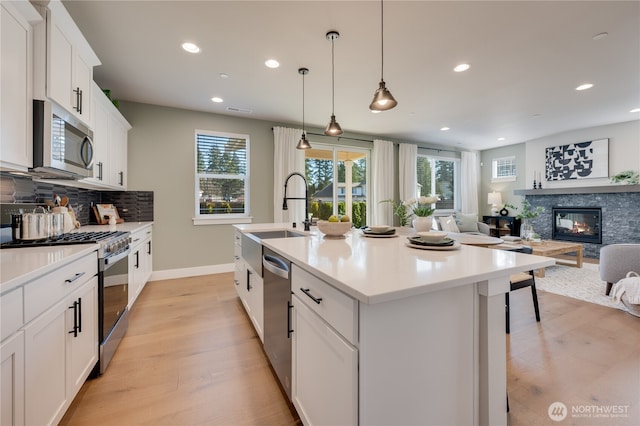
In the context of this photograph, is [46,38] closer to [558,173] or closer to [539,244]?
[539,244]

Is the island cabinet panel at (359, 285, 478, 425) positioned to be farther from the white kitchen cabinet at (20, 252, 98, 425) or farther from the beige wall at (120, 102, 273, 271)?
the beige wall at (120, 102, 273, 271)

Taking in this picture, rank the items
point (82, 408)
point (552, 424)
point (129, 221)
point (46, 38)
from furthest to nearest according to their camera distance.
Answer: point (129, 221), point (46, 38), point (82, 408), point (552, 424)

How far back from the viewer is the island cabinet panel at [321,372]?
891 mm

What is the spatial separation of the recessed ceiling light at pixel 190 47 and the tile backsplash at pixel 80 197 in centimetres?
173

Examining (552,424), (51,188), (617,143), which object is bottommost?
(552,424)

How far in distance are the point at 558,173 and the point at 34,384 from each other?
8287mm

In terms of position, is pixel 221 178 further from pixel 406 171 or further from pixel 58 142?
pixel 406 171

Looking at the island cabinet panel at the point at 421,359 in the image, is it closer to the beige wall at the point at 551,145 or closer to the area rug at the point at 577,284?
the area rug at the point at 577,284

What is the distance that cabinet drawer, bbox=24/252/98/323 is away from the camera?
108 centimetres

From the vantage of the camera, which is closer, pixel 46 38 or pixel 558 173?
pixel 46 38

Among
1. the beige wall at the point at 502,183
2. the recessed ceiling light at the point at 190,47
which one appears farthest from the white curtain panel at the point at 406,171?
the recessed ceiling light at the point at 190,47

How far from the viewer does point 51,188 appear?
2463 mm

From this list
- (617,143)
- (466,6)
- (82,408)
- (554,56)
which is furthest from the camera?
(617,143)

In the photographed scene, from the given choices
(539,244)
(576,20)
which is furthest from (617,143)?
(576,20)
